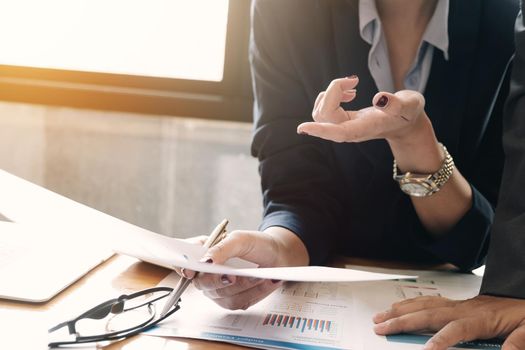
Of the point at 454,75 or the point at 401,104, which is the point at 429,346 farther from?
the point at 454,75

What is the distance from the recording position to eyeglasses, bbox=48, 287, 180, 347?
0.53 metres

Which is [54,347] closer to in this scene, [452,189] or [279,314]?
[279,314]

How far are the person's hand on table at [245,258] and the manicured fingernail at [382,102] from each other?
0.71ft

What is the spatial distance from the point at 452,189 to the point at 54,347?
0.56 m

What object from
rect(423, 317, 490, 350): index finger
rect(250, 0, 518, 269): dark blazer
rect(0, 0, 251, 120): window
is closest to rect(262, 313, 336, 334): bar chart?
rect(423, 317, 490, 350): index finger

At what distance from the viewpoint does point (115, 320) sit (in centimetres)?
59

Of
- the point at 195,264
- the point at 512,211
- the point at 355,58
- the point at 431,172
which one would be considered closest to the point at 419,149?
the point at 431,172

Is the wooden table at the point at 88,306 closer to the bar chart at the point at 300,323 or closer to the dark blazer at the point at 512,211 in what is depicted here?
the bar chart at the point at 300,323

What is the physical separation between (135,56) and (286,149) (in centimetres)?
88

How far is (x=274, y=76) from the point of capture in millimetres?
1004

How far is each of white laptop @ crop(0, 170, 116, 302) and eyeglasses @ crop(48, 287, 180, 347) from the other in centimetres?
7

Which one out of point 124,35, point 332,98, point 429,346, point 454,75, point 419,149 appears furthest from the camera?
point 124,35

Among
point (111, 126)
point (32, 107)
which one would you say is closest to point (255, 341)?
point (111, 126)

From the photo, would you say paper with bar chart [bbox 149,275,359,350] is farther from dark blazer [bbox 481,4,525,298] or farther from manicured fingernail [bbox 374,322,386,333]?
dark blazer [bbox 481,4,525,298]
